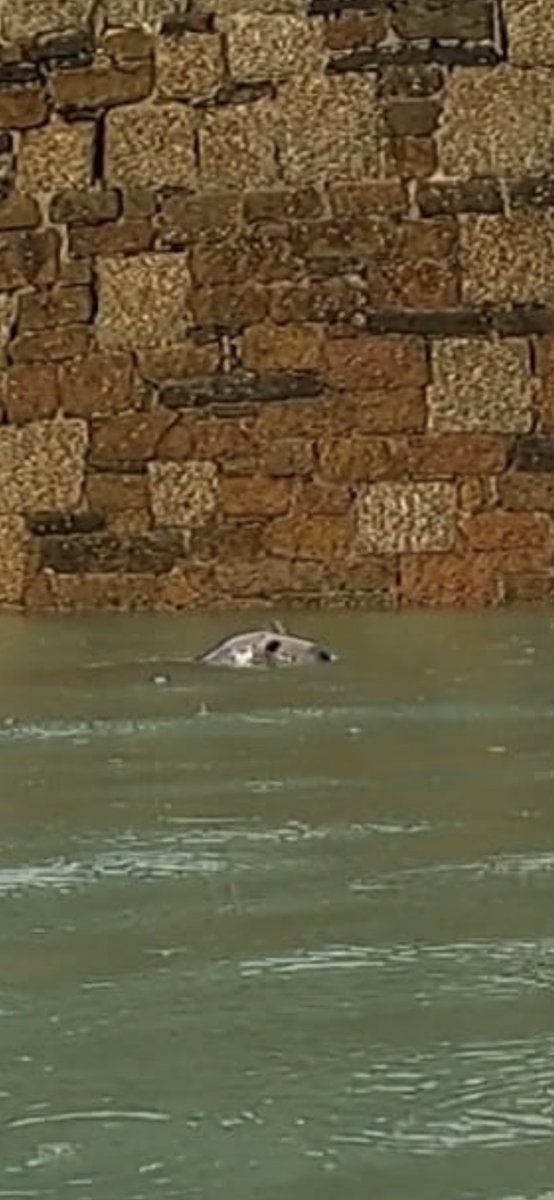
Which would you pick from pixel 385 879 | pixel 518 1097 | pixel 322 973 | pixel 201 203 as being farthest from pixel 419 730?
pixel 201 203

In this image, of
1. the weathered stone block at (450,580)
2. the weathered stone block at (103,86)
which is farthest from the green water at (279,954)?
the weathered stone block at (103,86)

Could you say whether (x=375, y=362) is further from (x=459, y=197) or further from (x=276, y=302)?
(x=459, y=197)

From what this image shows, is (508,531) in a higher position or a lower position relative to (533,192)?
lower

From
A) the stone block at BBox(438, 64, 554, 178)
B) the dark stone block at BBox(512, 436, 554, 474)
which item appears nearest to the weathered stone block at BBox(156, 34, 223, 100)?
the stone block at BBox(438, 64, 554, 178)

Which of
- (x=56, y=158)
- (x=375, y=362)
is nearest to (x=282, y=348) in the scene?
(x=375, y=362)

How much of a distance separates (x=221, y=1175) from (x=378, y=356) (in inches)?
217

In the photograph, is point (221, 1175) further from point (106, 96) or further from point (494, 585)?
point (106, 96)

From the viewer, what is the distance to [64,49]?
Answer: 6.84 metres

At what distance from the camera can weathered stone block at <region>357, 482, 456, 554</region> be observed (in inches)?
254

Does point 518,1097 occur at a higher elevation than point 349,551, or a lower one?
higher

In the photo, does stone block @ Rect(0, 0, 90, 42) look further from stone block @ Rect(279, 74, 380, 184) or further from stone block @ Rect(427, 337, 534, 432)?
stone block @ Rect(427, 337, 534, 432)

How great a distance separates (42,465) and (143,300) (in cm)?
51

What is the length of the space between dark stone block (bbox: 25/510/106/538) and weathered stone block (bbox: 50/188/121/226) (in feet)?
2.50

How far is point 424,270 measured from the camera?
6422 mm
